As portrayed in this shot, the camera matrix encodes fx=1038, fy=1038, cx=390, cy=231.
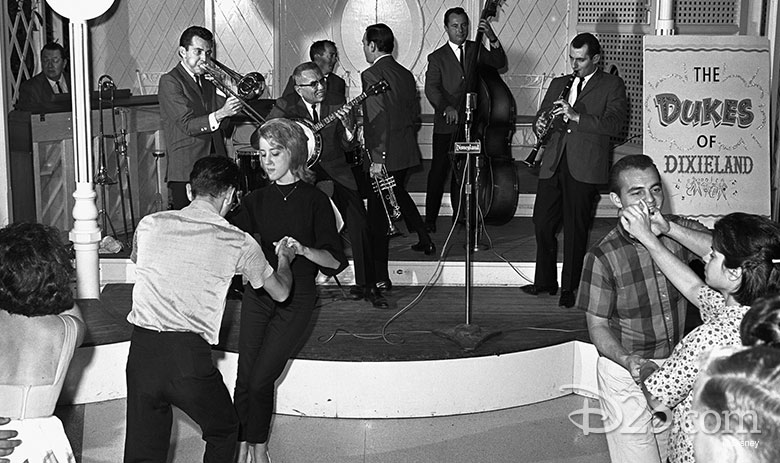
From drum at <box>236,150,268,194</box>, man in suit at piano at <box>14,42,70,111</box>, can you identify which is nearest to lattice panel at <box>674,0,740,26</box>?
drum at <box>236,150,268,194</box>

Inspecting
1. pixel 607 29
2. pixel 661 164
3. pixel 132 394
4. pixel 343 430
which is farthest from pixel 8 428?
pixel 607 29

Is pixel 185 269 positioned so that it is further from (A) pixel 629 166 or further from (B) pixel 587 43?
(B) pixel 587 43

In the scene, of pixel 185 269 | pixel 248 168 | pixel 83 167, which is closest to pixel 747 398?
pixel 185 269

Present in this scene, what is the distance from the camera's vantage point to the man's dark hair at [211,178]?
12.3 ft

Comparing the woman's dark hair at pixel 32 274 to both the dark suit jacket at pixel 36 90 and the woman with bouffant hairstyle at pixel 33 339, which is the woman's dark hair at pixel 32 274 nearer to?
the woman with bouffant hairstyle at pixel 33 339

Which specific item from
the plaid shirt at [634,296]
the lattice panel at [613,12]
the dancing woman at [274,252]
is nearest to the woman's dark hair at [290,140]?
the dancing woman at [274,252]

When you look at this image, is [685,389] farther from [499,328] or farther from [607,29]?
[607,29]

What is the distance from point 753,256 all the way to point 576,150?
327 cm

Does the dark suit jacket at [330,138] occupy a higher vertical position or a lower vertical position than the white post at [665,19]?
lower

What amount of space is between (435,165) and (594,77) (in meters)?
1.78

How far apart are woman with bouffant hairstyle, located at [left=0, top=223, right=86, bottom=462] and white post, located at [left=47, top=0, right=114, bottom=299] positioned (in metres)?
2.42

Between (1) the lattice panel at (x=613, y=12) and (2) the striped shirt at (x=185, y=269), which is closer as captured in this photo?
(2) the striped shirt at (x=185, y=269)

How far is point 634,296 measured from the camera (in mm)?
3562

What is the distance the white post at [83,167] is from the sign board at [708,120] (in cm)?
294
